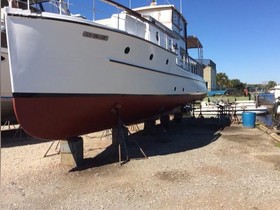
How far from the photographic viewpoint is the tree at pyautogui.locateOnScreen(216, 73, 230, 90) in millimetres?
74519

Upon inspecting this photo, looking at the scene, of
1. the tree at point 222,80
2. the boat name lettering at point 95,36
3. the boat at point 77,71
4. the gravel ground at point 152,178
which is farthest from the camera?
the tree at point 222,80

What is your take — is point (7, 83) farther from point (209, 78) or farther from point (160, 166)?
point (209, 78)

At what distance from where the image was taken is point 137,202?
207 inches

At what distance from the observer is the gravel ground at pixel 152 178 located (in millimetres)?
5254

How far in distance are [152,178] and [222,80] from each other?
235 ft

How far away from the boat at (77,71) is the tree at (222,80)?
6675 centimetres

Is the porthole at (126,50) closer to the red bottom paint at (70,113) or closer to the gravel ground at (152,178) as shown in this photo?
the red bottom paint at (70,113)

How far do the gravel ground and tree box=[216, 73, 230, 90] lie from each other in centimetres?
6587

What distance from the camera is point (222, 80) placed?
247ft

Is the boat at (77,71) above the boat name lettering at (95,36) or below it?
below

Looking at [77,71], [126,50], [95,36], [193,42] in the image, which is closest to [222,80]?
[193,42]

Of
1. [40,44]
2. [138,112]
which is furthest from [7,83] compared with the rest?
[40,44]

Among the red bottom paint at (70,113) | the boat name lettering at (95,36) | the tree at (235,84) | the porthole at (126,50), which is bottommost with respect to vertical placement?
the red bottom paint at (70,113)

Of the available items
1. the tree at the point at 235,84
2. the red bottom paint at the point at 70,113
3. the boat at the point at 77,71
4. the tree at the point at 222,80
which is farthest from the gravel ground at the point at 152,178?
the tree at the point at 235,84
